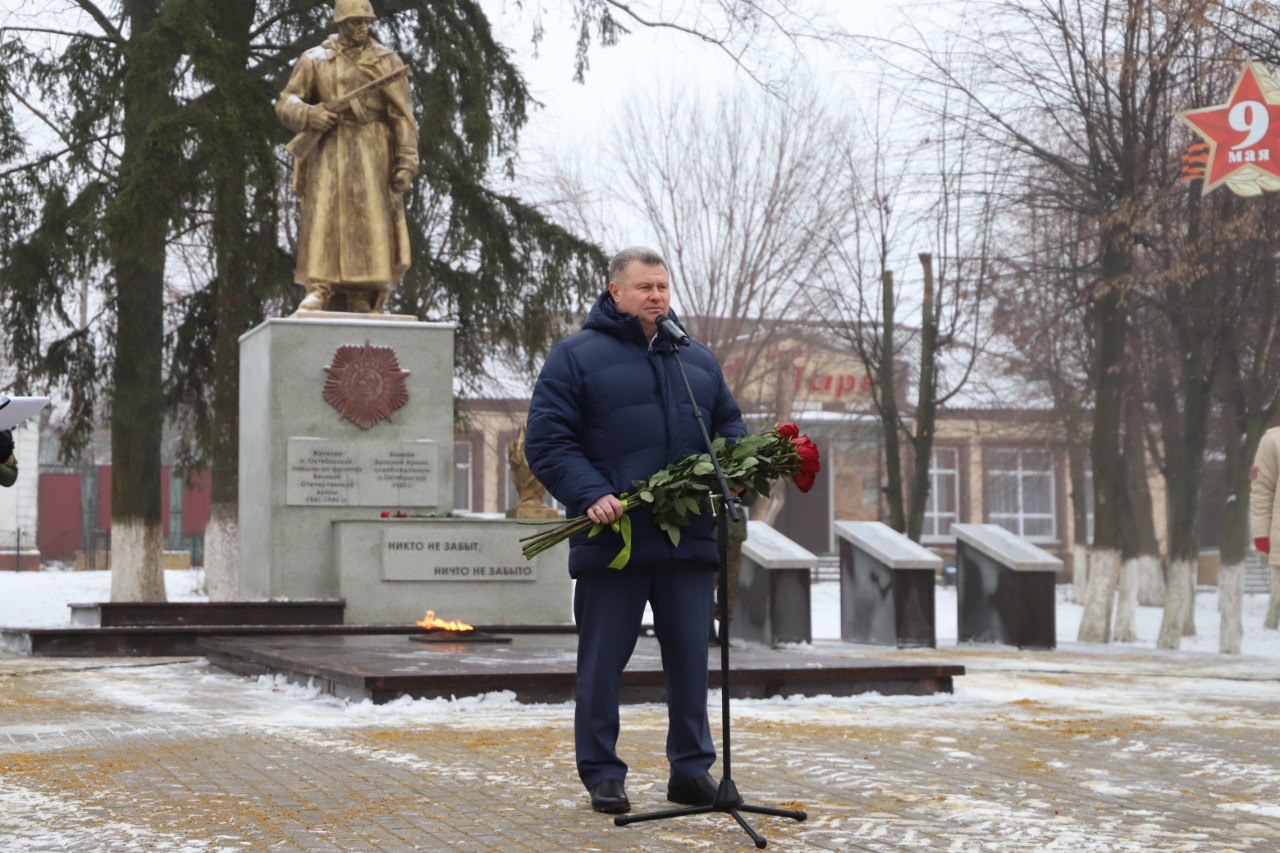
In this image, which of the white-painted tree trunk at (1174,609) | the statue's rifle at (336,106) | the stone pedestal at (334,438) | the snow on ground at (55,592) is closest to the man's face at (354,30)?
the statue's rifle at (336,106)

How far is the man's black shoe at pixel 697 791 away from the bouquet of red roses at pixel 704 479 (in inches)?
30.4

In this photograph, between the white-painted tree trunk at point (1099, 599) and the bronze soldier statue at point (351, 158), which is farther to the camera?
the white-painted tree trunk at point (1099, 599)

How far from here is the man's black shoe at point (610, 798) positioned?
559 centimetres

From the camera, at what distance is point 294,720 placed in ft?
27.5

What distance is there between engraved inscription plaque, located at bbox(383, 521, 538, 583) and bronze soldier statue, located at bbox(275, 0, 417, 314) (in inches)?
87.3

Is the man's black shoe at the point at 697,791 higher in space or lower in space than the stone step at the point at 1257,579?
higher

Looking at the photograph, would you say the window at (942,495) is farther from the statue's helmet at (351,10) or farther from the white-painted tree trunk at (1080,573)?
the statue's helmet at (351,10)

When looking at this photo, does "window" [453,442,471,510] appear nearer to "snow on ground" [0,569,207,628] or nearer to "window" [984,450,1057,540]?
"snow on ground" [0,569,207,628]

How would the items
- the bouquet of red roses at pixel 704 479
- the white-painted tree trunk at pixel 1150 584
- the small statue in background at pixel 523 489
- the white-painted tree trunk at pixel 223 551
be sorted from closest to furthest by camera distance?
the bouquet of red roses at pixel 704 479 < the small statue in background at pixel 523 489 < the white-painted tree trunk at pixel 223 551 < the white-painted tree trunk at pixel 1150 584

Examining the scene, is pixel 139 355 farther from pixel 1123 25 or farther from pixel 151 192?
pixel 1123 25

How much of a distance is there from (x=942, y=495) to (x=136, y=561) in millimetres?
38118

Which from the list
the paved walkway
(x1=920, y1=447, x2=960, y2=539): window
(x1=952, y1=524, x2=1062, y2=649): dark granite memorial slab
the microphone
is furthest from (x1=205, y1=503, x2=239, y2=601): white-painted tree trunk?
(x1=920, y1=447, x2=960, y2=539): window

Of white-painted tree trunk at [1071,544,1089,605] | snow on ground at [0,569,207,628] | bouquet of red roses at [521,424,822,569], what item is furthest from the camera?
white-painted tree trunk at [1071,544,1089,605]

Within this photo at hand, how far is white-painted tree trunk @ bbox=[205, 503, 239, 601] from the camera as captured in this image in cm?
2155
